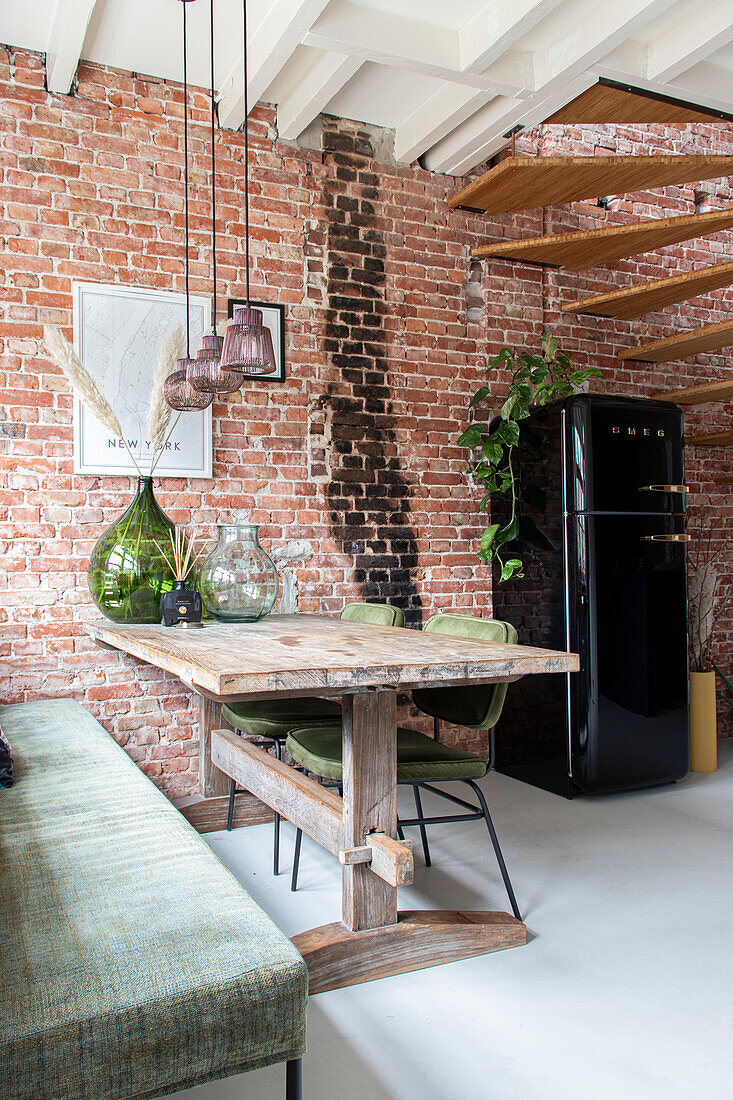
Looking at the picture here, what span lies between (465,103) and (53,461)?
2369 millimetres

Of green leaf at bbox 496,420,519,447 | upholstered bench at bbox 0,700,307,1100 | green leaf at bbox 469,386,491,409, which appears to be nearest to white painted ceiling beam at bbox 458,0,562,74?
green leaf at bbox 469,386,491,409

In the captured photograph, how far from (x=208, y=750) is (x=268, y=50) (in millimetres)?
2829

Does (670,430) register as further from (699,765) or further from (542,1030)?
(542,1030)

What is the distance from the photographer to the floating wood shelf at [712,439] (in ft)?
15.7

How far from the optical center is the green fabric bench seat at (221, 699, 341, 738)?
9.86 ft

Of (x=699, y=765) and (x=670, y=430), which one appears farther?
(x=699, y=765)

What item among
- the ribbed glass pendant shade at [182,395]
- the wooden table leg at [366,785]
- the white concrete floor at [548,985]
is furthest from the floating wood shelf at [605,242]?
the wooden table leg at [366,785]

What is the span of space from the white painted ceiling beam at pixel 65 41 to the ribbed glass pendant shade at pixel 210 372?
130cm

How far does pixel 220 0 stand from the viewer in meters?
3.10

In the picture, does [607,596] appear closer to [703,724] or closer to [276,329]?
[703,724]

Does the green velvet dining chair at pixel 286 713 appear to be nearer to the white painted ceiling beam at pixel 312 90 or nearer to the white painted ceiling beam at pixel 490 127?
the white painted ceiling beam at pixel 312 90

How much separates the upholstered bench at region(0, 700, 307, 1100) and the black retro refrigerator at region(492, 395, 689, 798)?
8.24 ft

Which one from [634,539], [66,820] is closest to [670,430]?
[634,539]

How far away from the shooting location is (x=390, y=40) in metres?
3.14
